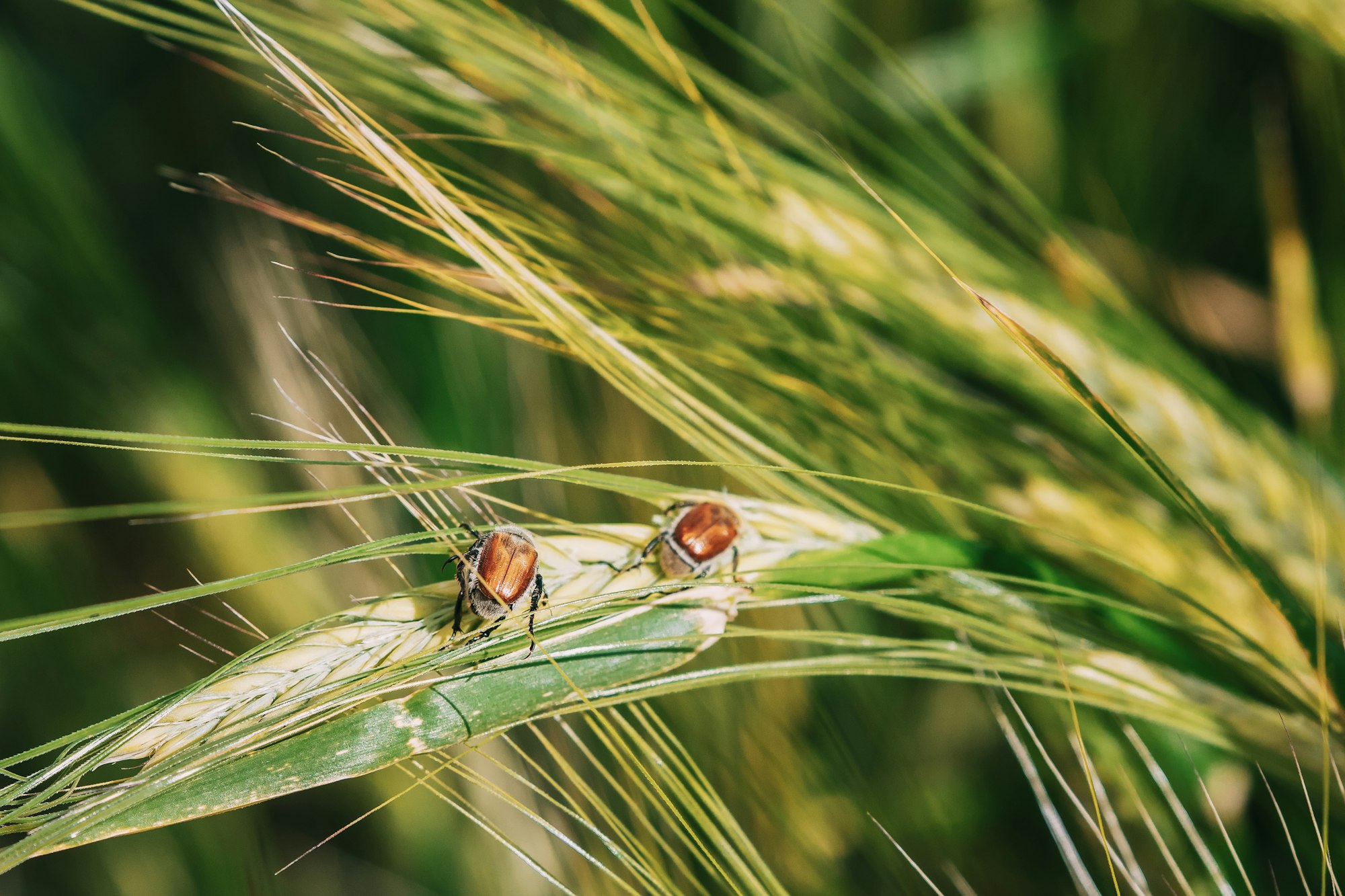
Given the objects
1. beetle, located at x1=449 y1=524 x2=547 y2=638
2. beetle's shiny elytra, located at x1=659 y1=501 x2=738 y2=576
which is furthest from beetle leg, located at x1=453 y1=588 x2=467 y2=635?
beetle's shiny elytra, located at x1=659 y1=501 x2=738 y2=576

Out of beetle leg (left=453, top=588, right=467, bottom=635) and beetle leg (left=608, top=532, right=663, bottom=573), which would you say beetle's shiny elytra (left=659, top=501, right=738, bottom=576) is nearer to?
beetle leg (left=608, top=532, right=663, bottom=573)

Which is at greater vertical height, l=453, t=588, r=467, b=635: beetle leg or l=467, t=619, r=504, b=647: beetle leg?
l=453, t=588, r=467, b=635: beetle leg

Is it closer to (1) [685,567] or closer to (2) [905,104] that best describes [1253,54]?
(2) [905,104]

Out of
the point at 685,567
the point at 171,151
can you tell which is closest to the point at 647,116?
the point at 685,567

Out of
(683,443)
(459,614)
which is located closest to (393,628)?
(459,614)

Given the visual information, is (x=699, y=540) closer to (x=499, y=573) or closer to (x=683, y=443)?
(x=499, y=573)

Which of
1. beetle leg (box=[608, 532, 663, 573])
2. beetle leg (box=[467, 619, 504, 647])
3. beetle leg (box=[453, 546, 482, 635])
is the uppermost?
beetle leg (box=[453, 546, 482, 635])
